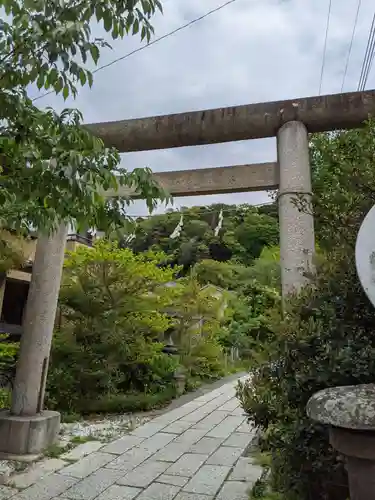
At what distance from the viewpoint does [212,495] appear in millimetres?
2936

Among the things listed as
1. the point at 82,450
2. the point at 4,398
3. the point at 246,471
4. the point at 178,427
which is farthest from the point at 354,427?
the point at 4,398

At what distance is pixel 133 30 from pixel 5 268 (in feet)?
17.6

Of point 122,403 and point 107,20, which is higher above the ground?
point 107,20

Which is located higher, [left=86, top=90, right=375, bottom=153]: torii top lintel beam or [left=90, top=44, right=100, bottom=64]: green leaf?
[left=86, top=90, right=375, bottom=153]: torii top lintel beam

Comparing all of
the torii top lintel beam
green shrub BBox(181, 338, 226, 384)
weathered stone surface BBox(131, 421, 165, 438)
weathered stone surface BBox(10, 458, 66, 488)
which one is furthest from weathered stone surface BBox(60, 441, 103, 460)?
green shrub BBox(181, 338, 226, 384)

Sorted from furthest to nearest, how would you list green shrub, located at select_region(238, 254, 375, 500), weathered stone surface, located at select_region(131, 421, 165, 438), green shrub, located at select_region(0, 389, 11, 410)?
1. green shrub, located at select_region(0, 389, 11, 410)
2. weathered stone surface, located at select_region(131, 421, 165, 438)
3. green shrub, located at select_region(238, 254, 375, 500)

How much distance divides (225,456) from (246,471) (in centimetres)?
50

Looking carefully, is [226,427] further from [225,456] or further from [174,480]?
[174,480]

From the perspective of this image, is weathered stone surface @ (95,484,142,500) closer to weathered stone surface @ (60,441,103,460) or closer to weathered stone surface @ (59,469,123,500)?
weathered stone surface @ (59,469,123,500)

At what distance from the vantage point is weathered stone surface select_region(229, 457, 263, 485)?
3258mm

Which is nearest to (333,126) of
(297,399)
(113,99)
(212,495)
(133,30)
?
(113,99)

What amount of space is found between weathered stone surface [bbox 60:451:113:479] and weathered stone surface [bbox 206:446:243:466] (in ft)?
3.17

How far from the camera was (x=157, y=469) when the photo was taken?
349cm

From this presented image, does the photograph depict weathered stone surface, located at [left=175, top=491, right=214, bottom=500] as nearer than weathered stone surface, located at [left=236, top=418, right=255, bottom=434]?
Yes
